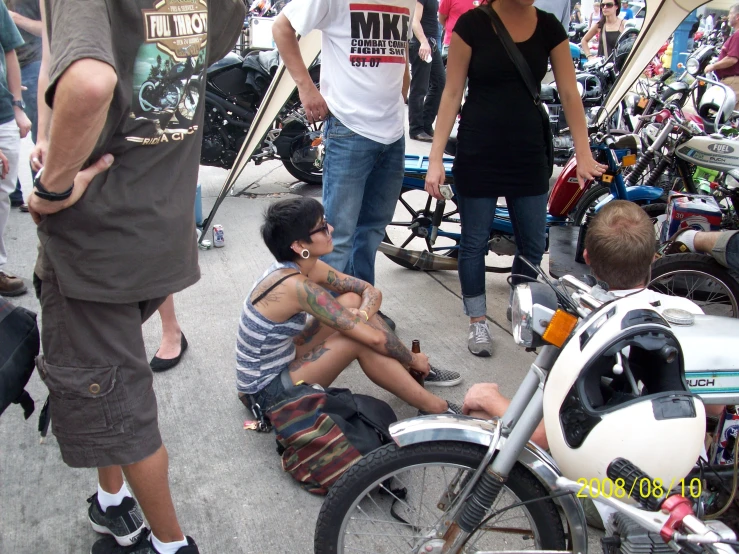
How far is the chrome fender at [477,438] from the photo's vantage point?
166 cm

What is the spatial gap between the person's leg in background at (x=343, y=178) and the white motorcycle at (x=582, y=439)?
1.32 metres

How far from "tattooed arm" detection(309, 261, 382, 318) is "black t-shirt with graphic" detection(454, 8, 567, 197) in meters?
0.68

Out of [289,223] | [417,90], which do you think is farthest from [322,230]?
[417,90]

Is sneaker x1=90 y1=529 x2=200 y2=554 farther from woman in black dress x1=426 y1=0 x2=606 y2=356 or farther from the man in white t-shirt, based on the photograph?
woman in black dress x1=426 y1=0 x2=606 y2=356

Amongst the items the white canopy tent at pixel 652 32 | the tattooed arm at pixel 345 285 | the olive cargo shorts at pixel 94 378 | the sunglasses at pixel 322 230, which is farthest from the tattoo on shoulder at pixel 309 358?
the white canopy tent at pixel 652 32

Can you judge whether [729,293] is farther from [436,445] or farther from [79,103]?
[79,103]

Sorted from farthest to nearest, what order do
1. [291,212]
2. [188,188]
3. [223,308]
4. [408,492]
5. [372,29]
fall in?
[223,308] < [372,29] < [291,212] < [408,492] < [188,188]

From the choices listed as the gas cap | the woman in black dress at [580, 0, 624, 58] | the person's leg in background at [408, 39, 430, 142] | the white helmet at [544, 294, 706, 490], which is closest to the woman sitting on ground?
the gas cap

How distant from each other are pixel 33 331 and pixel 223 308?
191cm

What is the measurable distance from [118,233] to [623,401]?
4.04ft

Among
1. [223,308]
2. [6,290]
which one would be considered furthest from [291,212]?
[6,290]

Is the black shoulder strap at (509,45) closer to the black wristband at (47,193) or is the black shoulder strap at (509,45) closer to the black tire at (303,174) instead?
the black wristband at (47,193)

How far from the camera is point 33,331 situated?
1.88 metres

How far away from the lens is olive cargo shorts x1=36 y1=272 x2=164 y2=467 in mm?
1691
